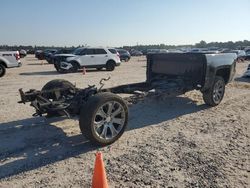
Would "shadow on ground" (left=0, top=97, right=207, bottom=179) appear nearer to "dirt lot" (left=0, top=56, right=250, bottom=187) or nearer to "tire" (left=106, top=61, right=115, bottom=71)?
"dirt lot" (left=0, top=56, right=250, bottom=187)

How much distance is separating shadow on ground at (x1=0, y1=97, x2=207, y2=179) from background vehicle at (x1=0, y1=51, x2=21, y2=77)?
38.4 feet

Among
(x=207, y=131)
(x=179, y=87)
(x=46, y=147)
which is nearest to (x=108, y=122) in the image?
(x=46, y=147)

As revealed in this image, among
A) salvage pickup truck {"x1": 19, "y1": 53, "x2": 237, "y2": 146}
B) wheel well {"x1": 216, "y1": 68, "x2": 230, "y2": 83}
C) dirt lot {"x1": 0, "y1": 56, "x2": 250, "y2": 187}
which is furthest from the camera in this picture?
wheel well {"x1": 216, "y1": 68, "x2": 230, "y2": 83}

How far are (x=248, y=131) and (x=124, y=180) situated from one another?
361 centimetres

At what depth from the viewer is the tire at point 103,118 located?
16.9 feet

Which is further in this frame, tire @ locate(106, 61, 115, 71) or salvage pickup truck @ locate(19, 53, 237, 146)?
tire @ locate(106, 61, 115, 71)

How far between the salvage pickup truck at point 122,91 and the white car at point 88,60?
1164 centimetres

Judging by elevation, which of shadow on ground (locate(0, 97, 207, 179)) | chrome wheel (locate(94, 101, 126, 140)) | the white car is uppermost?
chrome wheel (locate(94, 101, 126, 140))

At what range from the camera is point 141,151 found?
524 cm

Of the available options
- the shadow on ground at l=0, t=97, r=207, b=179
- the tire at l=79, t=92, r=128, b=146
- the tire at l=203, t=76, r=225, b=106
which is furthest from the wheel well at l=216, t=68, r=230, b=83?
the tire at l=79, t=92, r=128, b=146

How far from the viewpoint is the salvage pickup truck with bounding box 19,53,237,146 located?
5.35m

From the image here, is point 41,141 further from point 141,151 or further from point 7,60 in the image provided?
point 7,60

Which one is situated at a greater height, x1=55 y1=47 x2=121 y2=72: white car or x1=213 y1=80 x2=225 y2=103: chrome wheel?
x1=213 y1=80 x2=225 y2=103: chrome wheel

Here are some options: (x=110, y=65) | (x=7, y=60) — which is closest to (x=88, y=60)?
(x=110, y=65)
